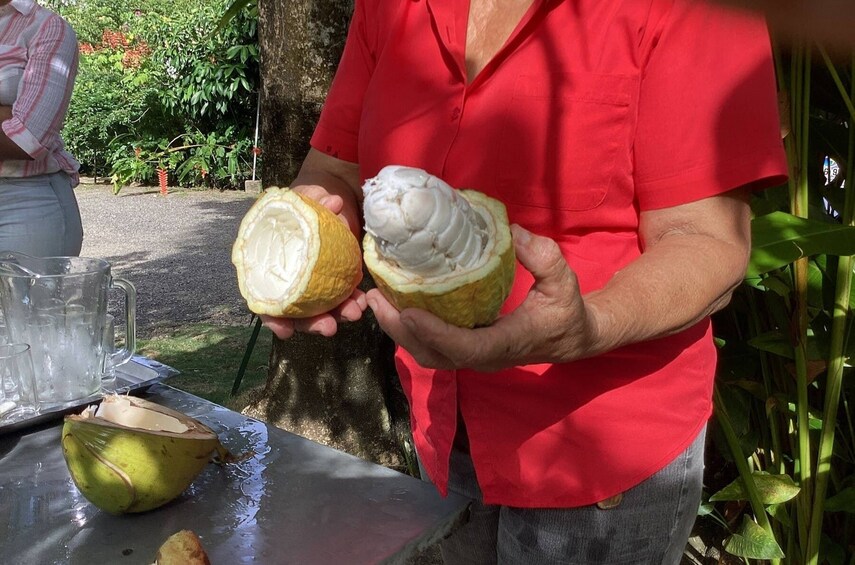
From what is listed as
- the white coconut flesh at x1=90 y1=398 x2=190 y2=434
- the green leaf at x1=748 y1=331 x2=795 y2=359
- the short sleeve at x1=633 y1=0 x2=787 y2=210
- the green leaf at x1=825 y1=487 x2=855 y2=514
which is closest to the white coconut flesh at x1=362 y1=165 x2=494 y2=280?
the short sleeve at x1=633 y1=0 x2=787 y2=210

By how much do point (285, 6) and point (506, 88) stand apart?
1862 millimetres

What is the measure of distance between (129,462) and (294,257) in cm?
42

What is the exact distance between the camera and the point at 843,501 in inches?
79.0

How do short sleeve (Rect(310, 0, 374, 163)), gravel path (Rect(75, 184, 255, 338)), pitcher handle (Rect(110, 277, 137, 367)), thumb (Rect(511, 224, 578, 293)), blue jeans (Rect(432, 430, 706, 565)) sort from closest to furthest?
thumb (Rect(511, 224, 578, 293)) < blue jeans (Rect(432, 430, 706, 565)) < short sleeve (Rect(310, 0, 374, 163)) < pitcher handle (Rect(110, 277, 137, 367)) < gravel path (Rect(75, 184, 255, 338))

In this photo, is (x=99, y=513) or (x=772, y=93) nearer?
(x=772, y=93)

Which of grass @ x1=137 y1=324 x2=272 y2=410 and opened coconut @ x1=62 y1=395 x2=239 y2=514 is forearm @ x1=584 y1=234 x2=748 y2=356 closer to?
opened coconut @ x1=62 y1=395 x2=239 y2=514

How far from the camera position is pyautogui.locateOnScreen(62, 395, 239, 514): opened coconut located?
51.3 inches

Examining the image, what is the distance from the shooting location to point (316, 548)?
1.28 m

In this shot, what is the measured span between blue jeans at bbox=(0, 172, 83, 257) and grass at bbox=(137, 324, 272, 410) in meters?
1.38

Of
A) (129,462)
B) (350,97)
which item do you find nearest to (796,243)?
(350,97)

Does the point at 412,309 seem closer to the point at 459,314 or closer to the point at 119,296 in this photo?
the point at 459,314

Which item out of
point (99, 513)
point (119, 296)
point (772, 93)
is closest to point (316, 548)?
point (99, 513)

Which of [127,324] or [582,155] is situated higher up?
[582,155]

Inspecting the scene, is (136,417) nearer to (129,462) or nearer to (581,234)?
(129,462)
